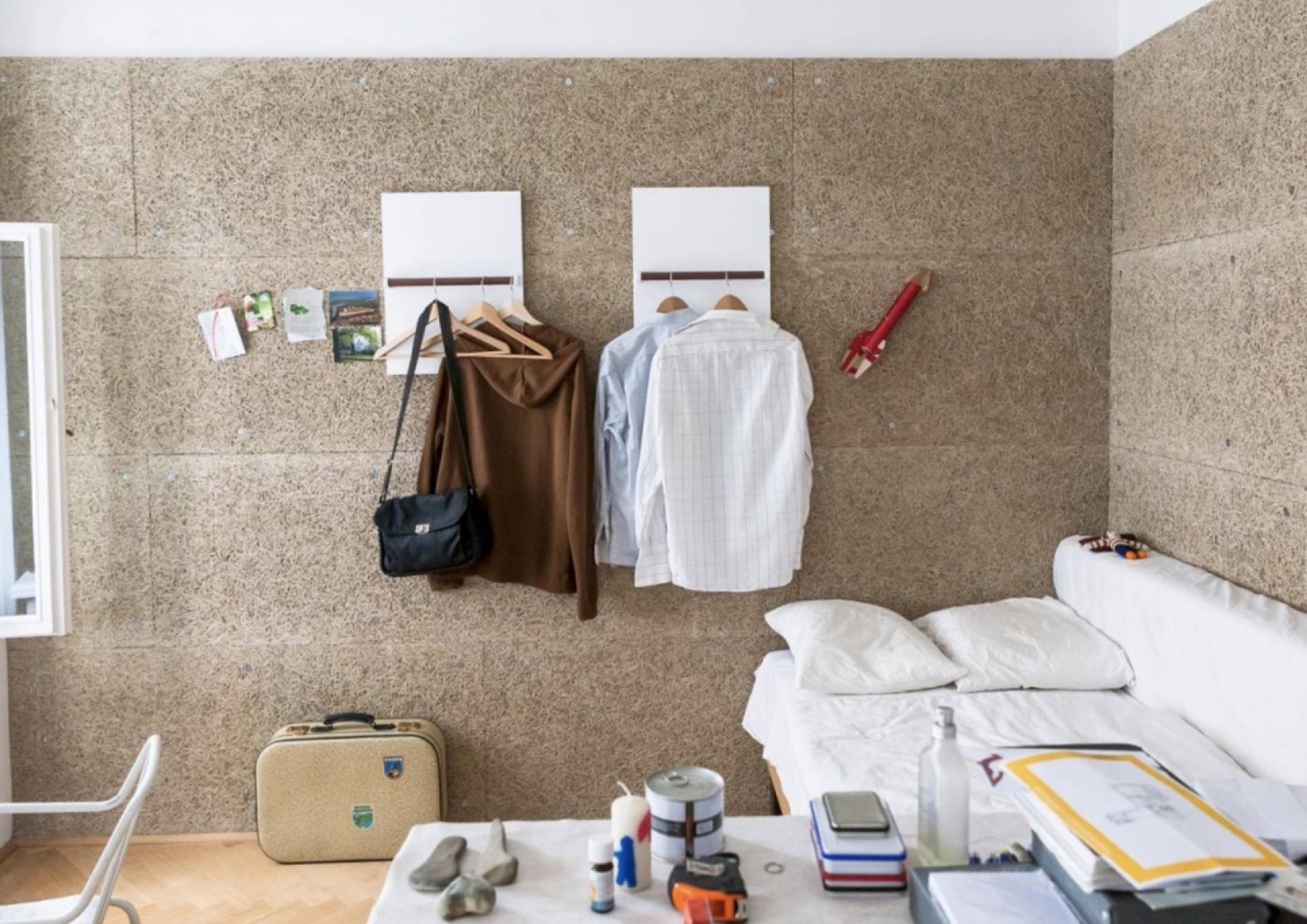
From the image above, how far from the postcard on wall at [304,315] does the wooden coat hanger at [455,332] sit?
192 mm

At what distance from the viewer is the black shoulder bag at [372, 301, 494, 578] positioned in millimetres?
3064

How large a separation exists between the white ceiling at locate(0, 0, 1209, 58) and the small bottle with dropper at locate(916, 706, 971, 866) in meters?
2.37

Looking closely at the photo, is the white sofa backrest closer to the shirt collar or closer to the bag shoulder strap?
the shirt collar

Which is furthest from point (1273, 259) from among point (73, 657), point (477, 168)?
point (73, 657)

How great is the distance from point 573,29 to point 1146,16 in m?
1.64

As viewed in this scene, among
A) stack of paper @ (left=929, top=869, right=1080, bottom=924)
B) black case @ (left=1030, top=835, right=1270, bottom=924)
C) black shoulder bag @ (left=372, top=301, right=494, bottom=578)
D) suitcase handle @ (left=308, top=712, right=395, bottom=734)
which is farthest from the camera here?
suitcase handle @ (left=308, top=712, right=395, bottom=734)

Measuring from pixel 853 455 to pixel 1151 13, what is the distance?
4.89 ft

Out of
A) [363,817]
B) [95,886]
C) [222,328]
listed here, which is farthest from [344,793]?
[222,328]

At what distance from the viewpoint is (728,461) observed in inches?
124

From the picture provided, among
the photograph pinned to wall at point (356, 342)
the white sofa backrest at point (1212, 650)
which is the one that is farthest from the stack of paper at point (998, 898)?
the photograph pinned to wall at point (356, 342)

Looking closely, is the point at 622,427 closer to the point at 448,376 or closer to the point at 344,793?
the point at 448,376

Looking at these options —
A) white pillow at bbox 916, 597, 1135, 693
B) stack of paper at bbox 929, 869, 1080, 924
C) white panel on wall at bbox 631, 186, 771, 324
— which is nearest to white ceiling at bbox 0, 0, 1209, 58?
white panel on wall at bbox 631, 186, 771, 324

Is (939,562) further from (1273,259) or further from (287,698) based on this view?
(287,698)

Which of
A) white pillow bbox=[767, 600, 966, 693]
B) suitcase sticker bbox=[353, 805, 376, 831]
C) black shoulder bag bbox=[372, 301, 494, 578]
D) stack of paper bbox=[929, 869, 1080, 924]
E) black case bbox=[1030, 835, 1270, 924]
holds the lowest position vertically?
suitcase sticker bbox=[353, 805, 376, 831]
